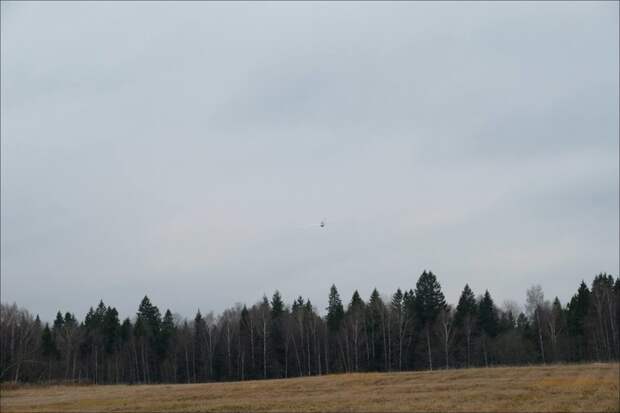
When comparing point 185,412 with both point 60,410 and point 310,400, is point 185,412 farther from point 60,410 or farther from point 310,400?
point 60,410

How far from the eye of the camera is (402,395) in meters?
40.4

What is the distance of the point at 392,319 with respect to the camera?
95.1 m

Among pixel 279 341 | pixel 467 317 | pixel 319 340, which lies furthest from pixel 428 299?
pixel 279 341

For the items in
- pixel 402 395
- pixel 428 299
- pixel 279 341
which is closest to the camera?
pixel 402 395

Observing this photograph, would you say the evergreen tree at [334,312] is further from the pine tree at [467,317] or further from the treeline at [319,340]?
the pine tree at [467,317]

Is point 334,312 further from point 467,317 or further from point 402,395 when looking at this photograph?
point 402,395

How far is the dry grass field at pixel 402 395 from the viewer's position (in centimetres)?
3409

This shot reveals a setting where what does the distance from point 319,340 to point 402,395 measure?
5835cm

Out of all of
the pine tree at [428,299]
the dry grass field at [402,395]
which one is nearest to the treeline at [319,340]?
the pine tree at [428,299]

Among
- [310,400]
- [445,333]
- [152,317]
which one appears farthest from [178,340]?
[310,400]

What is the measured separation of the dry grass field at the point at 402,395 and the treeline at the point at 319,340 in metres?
36.5

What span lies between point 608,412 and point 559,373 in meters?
16.8

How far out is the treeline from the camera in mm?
87812

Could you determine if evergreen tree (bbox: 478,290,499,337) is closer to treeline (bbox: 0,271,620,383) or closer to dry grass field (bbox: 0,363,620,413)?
treeline (bbox: 0,271,620,383)
